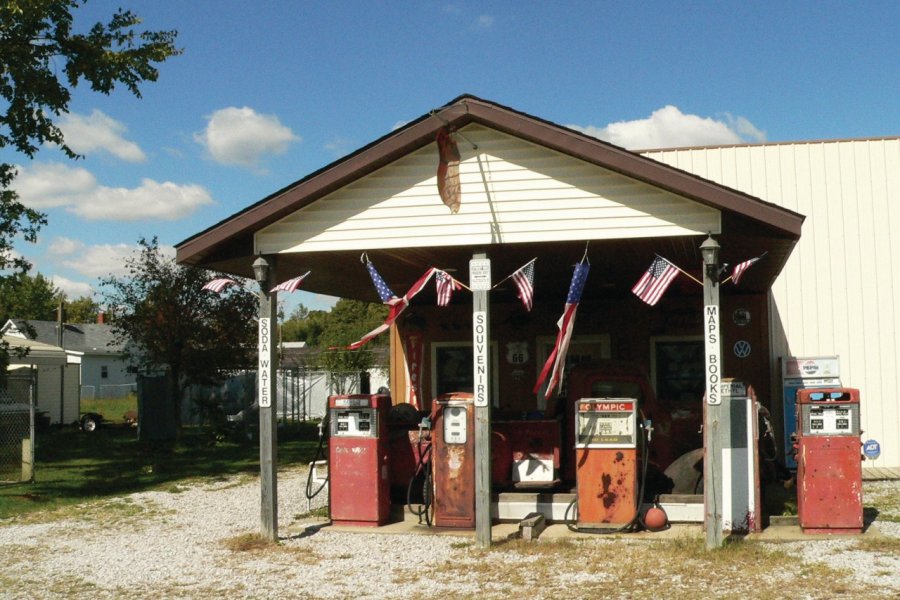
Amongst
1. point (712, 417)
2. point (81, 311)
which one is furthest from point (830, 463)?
point (81, 311)

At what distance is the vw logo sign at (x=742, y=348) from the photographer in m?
16.2

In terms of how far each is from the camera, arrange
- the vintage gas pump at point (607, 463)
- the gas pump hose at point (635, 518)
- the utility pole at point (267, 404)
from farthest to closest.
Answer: the utility pole at point (267, 404) → the vintage gas pump at point (607, 463) → the gas pump hose at point (635, 518)

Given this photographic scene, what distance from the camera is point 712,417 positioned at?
9234mm

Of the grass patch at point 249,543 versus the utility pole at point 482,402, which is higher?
the utility pole at point 482,402

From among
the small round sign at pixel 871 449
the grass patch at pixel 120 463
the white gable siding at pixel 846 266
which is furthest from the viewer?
the white gable siding at pixel 846 266

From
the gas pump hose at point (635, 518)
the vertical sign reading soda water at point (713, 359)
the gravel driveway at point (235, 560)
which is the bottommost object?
the gravel driveway at point (235, 560)

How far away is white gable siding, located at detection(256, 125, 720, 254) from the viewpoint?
974 cm

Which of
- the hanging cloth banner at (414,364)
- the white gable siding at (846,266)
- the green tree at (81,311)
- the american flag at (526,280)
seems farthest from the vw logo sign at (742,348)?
the green tree at (81,311)

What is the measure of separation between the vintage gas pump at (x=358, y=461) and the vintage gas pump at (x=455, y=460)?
699 millimetres

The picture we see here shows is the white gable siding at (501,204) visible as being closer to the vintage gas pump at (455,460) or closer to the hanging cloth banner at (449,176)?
the hanging cloth banner at (449,176)

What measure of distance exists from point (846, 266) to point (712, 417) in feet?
27.0

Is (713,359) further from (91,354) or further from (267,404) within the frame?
(91,354)

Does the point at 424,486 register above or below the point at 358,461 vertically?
below

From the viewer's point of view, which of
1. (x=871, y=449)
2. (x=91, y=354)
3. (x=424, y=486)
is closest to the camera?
(x=424, y=486)
